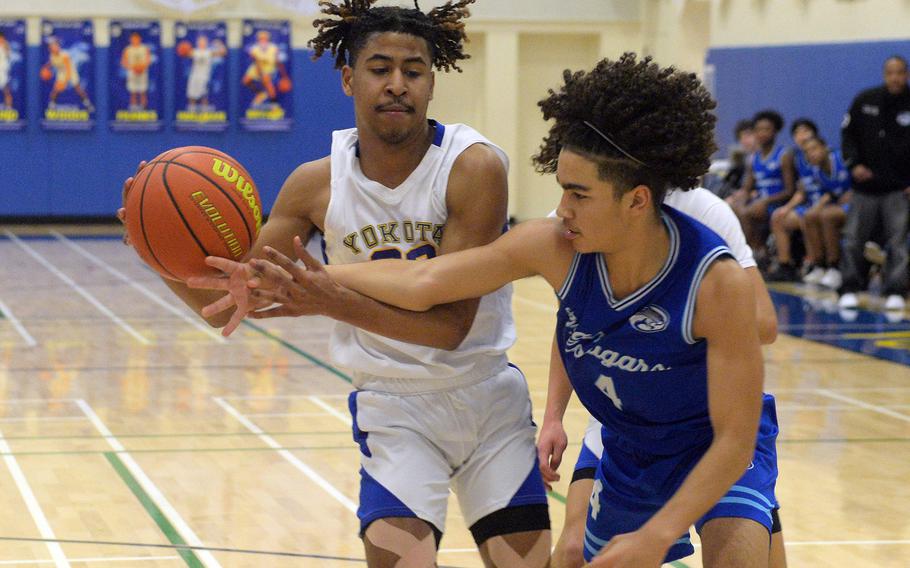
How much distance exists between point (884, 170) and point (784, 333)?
6.76 ft

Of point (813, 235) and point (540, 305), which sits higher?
point (813, 235)

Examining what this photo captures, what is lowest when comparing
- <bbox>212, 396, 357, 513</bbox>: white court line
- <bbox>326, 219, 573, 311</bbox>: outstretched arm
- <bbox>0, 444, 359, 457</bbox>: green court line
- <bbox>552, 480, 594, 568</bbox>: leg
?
<bbox>212, 396, 357, 513</bbox>: white court line

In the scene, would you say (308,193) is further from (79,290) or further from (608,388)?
(79,290)

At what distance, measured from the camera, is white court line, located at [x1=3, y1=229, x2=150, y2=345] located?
31.8 feet

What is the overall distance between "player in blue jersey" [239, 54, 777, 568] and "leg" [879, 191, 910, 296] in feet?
28.1

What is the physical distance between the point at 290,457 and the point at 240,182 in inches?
112

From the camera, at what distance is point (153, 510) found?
5109 mm

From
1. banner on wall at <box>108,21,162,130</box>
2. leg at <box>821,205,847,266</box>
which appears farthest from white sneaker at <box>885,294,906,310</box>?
banner on wall at <box>108,21,162,130</box>

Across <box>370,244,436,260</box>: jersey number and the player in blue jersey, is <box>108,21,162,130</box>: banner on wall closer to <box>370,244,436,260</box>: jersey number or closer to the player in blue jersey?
<box>370,244,436,260</box>: jersey number

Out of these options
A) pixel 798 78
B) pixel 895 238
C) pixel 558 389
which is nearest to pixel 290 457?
pixel 558 389

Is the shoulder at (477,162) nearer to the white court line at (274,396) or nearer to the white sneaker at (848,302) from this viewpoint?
the white court line at (274,396)

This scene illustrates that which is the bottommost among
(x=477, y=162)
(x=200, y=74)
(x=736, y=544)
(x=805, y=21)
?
(x=736, y=544)

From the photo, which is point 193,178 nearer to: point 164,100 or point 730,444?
point 730,444

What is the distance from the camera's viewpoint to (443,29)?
339 centimetres
